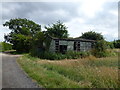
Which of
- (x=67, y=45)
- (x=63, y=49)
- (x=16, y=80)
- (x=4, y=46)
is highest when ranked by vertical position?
(x=67, y=45)

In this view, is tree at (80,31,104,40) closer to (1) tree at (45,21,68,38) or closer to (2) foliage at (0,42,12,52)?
(1) tree at (45,21,68,38)

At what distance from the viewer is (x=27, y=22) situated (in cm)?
4106

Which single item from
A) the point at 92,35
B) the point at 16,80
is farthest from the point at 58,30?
the point at 16,80

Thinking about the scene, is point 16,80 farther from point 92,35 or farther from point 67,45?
point 92,35

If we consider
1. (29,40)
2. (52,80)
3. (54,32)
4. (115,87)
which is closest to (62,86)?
(52,80)

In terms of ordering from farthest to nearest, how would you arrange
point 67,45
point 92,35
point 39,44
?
1. point 92,35
2. point 39,44
3. point 67,45

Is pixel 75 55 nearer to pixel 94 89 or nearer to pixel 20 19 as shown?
pixel 94 89

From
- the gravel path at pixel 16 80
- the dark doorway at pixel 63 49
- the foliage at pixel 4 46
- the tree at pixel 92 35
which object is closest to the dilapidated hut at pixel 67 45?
the dark doorway at pixel 63 49

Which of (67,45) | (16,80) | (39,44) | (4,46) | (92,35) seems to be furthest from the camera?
(4,46)

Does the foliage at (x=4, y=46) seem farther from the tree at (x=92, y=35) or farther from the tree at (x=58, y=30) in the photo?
the tree at (x=92, y=35)

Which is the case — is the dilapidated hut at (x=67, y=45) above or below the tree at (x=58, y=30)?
below

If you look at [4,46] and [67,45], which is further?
[4,46]

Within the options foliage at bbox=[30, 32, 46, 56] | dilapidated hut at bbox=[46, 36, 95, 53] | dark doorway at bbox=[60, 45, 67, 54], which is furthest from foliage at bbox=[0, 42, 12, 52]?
dark doorway at bbox=[60, 45, 67, 54]

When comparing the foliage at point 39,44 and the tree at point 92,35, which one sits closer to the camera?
the foliage at point 39,44
